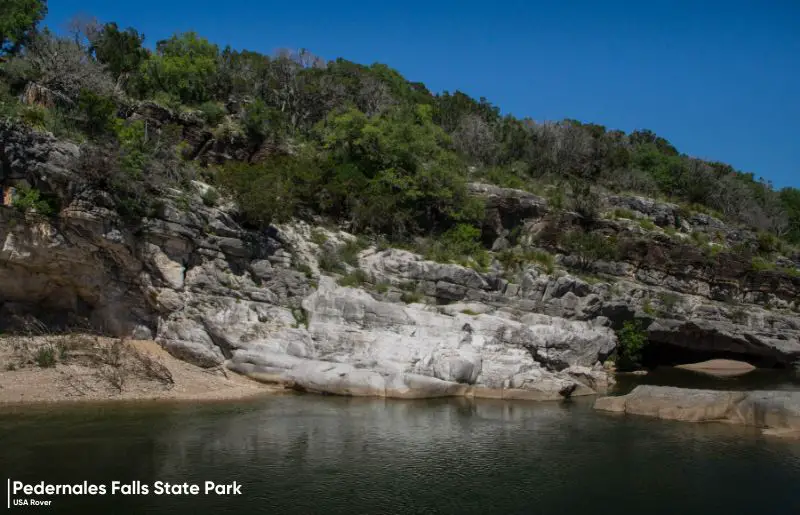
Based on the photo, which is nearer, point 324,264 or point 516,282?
point 324,264

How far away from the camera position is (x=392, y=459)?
1742cm

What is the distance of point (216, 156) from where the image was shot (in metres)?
40.8

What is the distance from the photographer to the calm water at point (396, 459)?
14.5m

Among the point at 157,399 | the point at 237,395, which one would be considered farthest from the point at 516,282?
the point at 157,399

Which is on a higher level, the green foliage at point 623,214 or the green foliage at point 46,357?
the green foliage at point 623,214

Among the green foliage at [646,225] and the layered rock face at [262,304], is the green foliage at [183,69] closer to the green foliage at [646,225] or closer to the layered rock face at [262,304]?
the layered rock face at [262,304]

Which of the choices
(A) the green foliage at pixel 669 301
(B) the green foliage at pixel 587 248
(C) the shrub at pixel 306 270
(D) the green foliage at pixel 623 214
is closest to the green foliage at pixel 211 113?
(C) the shrub at pixel 306 270

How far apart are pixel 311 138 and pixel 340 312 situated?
2358 centimetres

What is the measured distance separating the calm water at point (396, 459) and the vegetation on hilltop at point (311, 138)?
1252 cm

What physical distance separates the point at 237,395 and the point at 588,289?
24.3 m

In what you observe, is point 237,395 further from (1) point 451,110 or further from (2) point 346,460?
(1) point 451,110

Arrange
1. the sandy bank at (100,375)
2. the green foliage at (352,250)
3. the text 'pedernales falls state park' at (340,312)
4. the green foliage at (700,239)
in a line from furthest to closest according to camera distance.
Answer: the green foliage at (700,239) → the green foliage at (352,250) → the sandy bank at (100,375) → the text 'pedernales falls state park' at (340,312)

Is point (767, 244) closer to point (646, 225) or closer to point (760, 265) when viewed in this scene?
point (760, 265)

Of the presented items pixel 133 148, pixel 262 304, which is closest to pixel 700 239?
pixel 262 304
